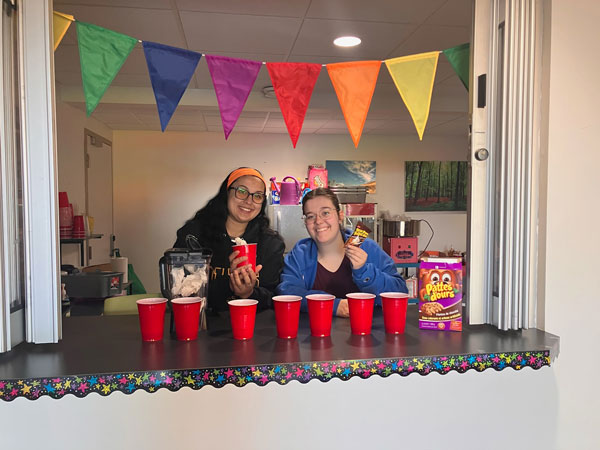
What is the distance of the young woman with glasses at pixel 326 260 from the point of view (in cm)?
178

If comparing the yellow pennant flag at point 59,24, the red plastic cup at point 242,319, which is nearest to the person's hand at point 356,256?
the red plastic cup at point 242,319

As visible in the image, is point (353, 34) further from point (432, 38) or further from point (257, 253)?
point (257, 253)

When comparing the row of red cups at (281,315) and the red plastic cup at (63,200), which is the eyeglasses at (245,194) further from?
the red plastic cup at (63,200)

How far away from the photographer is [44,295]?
109cm

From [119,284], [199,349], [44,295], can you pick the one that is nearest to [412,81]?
[199,349]

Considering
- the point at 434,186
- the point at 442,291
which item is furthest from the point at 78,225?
the point at 434,186

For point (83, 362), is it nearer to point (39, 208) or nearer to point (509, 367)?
point (39, 208)

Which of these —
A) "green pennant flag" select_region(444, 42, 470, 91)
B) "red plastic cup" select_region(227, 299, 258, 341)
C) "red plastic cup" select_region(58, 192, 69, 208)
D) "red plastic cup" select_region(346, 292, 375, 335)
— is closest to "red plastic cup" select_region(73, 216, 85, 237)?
"red plastic cup" select_region(58, 192, 69, 208)

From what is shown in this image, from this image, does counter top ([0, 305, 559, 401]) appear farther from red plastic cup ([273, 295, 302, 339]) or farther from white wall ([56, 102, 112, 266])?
white wall ([56, 102, 112, 266])

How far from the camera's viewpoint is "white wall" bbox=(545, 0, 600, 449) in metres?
1.20

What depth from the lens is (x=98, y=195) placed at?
191 inches

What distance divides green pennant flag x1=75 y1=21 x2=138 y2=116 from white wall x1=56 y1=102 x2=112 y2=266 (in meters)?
2.72

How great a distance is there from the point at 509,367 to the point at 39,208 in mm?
1200

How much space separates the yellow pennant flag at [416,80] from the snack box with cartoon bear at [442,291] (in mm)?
458
